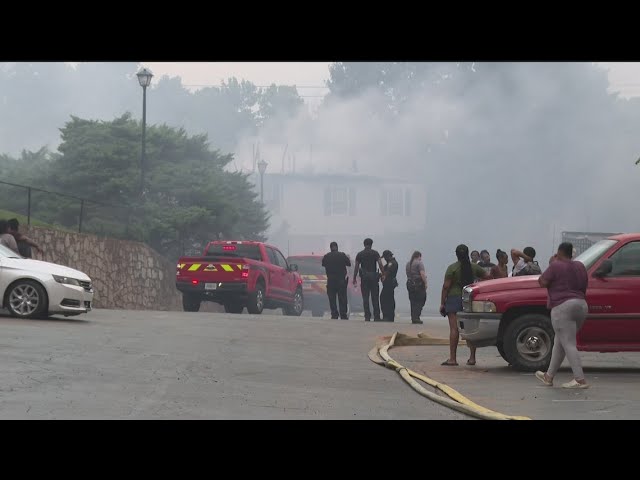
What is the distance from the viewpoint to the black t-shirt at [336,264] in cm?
2931

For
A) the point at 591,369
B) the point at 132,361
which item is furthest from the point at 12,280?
the point at 591,369

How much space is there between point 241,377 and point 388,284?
14.5 metres

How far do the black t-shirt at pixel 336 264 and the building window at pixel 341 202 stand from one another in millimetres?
60139

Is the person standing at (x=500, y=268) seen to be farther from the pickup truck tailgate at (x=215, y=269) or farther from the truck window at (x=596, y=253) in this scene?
the pickup truck tailgate at (x=215, y=269)

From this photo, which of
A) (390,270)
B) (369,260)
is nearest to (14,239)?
(369,260)

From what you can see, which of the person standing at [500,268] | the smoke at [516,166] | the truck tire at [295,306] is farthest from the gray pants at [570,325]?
the smoke at [516,166]

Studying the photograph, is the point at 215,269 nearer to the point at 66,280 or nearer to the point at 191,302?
the point at 191,302

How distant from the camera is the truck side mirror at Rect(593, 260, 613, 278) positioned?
16906 mm

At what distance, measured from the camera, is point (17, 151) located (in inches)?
5182

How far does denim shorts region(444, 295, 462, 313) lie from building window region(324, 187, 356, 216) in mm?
71299

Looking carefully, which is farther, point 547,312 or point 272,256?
point 272,256

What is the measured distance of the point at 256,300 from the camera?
31109 millimetres
